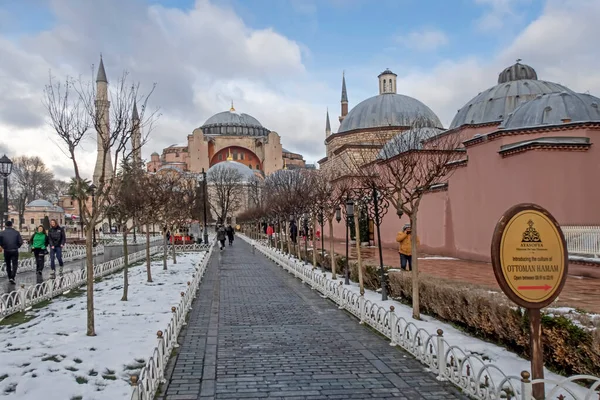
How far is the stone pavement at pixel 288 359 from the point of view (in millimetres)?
4793

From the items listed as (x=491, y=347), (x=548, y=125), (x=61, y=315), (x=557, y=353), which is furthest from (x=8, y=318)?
(x=548, y=125)

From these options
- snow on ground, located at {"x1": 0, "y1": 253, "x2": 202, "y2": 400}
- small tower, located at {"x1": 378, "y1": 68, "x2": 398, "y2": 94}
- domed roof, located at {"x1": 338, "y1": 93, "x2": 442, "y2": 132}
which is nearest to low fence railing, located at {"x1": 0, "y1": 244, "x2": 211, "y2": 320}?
snow on ground, located at {"x1": 0, "y1": 253, "x2": 202, "y2": 400}

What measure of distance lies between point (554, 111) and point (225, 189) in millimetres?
41633

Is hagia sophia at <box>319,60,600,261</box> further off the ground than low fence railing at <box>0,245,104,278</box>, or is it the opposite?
hagia sophia at <box>319,60,600,261</box>

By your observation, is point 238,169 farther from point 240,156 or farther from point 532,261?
point 532,261

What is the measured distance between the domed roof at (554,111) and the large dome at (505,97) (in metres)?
5.52

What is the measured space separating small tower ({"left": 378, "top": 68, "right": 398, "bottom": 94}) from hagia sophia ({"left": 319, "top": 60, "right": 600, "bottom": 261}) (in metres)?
20.6

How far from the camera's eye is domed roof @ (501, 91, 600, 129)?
53.8 ft

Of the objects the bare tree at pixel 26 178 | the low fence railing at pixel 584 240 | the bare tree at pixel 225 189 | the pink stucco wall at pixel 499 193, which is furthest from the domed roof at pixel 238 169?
the low fence railing at pixel 584 240

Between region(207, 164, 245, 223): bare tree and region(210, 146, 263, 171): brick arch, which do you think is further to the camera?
region(210, 146, 263, 171): brick arch

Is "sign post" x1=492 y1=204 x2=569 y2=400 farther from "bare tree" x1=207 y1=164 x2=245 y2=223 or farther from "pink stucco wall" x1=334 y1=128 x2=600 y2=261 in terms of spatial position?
"bare tree" x1=207 y1=164 x2=245 y2=223

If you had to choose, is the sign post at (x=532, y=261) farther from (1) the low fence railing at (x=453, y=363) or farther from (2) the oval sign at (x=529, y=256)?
(1) the low fence railing at (x=453, y=363)

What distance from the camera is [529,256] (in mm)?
3980

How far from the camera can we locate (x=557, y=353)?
16.2ft
